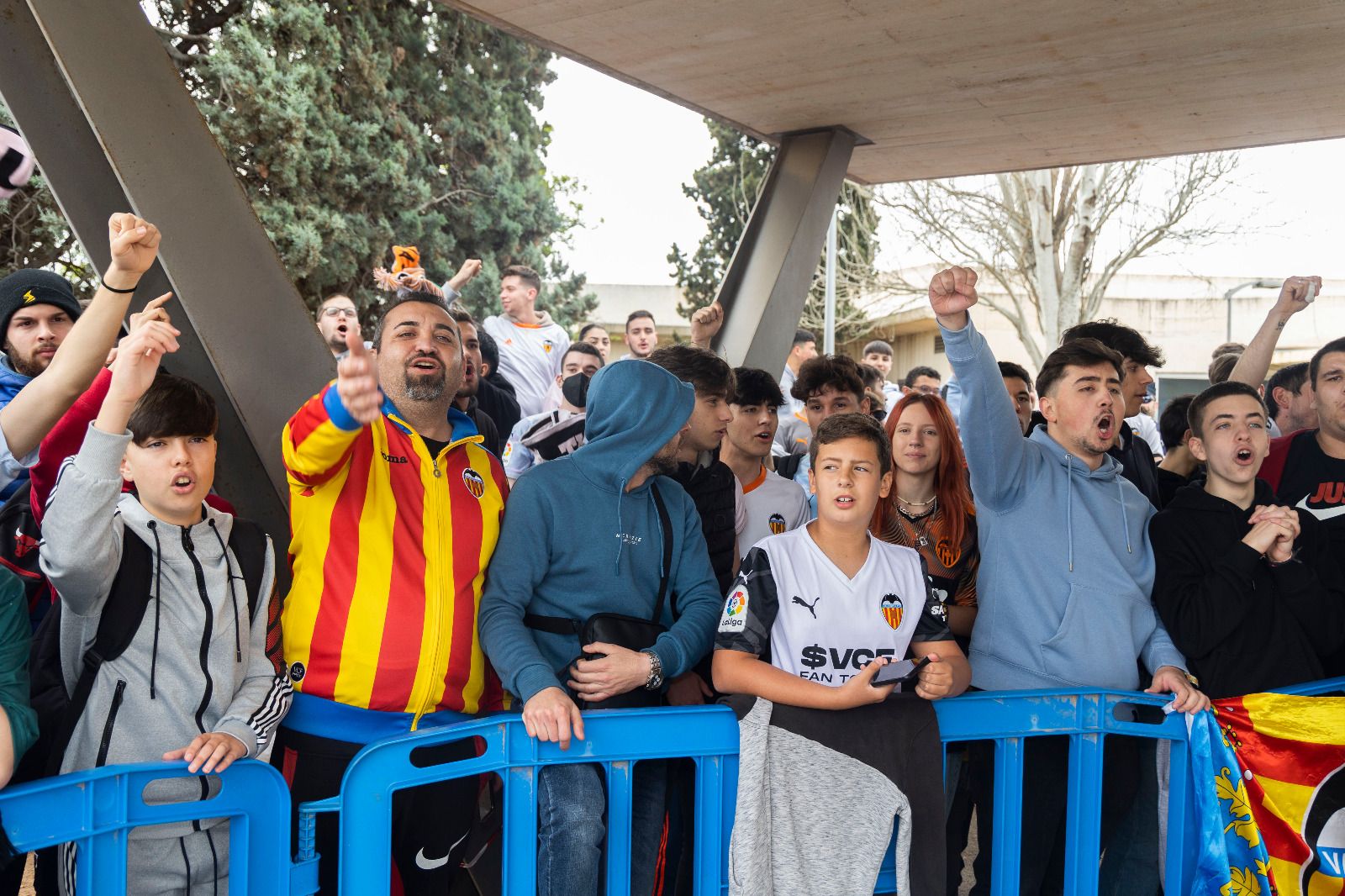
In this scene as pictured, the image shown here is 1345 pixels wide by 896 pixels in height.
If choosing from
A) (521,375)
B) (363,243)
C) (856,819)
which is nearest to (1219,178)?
(363,243)

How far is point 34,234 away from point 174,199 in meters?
12.9

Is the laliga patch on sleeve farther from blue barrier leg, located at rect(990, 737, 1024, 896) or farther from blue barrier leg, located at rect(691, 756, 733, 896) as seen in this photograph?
blue barrier leg, located at rect(990, 737, 1024, 896)

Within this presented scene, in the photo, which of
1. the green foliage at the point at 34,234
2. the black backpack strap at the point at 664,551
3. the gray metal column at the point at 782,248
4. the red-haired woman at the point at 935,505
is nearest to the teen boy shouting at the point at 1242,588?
the red-haired woman at the point at 935,505

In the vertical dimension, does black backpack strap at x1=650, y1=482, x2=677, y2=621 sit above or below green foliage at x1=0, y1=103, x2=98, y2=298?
below

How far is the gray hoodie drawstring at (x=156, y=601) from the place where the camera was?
96.7 inches

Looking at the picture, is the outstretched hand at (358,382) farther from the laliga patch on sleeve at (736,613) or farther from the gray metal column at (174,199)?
the gray metal column at (174,199)

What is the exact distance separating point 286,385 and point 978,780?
276cm

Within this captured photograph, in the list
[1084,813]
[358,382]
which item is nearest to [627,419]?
[358,382]

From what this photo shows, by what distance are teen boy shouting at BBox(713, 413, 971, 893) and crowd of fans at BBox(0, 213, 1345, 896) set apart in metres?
0.01

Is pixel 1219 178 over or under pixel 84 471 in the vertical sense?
over

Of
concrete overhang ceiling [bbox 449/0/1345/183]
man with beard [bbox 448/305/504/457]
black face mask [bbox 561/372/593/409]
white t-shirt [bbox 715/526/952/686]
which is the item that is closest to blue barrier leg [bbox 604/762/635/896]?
white t-shirt [bbox 715/526/952/686]

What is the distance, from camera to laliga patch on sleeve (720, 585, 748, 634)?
9.25 ft

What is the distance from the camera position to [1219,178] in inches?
822

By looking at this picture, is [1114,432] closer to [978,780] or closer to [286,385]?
[978,780]
